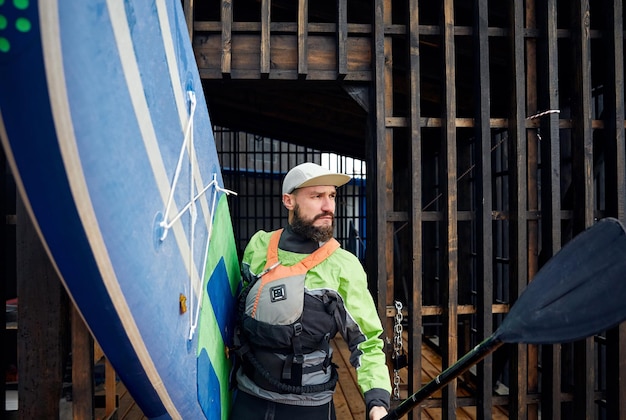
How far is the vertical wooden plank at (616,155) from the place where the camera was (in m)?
2.46

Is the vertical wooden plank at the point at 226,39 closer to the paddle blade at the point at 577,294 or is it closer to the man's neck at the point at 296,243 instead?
the man's neck at the point at 296,243

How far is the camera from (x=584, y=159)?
2482 mm

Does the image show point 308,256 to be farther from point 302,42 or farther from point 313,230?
point 302,42

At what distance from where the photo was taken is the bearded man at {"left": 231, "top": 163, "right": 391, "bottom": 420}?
1.66m

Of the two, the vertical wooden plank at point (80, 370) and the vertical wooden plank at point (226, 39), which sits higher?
the vertical wooden plank at point (226, 39)

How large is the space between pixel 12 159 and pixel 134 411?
3.52 m

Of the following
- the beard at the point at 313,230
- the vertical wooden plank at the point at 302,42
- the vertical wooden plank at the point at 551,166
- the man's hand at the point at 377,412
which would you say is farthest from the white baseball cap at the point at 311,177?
the vertical wooden plank at the point at 551,166

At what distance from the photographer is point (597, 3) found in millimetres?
2771

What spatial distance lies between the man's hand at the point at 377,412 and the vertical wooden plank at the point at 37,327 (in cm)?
159

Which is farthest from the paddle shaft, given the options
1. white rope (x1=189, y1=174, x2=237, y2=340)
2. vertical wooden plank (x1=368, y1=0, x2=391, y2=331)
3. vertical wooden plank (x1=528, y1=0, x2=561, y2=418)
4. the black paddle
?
vertical wooden plank (x1=528, y1=0, x2=561, y2=418)

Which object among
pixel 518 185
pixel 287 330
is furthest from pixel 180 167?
pixel 518 185

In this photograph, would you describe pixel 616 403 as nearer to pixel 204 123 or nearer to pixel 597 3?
pixel 597 3

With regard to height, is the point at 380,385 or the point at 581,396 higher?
the point at 380,385

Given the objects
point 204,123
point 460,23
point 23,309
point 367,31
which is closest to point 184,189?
point 204,123
